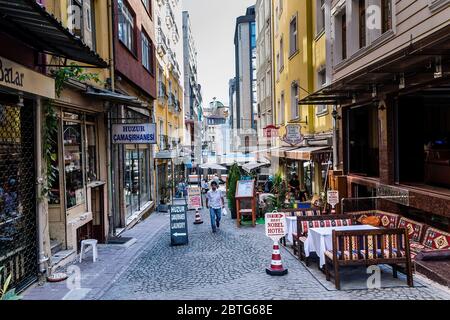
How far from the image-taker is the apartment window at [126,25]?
15242 millimetres

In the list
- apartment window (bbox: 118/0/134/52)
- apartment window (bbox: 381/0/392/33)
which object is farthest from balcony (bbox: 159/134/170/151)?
apartment window (bbox: 381/0/392/33)

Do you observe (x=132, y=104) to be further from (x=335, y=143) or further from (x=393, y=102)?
(x=335, y=143)

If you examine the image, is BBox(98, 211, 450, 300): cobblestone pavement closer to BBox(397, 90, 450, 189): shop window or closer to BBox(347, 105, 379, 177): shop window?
BBox(397, 90, 450, 189): shop window

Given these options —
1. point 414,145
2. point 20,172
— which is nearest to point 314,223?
point 414,145

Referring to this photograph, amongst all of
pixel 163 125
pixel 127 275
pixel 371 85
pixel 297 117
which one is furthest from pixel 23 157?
pixel 163 125

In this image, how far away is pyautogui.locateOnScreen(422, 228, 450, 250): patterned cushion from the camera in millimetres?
8211

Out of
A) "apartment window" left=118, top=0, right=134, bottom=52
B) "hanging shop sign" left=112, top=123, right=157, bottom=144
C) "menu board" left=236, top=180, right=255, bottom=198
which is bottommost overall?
"menu board" left=236, top=180, right=255, bottom=198

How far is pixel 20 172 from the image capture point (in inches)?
301

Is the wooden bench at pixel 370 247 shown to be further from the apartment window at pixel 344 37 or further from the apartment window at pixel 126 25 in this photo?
the apartment window at pixel 126 25

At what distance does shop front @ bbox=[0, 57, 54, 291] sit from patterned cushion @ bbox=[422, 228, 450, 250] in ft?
23.4

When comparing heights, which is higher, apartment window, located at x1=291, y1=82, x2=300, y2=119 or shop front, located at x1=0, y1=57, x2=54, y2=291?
apartment window, located at x1=291, y1=82, x2=300, y2=119

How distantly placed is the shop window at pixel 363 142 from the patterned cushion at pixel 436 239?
17.6 ft

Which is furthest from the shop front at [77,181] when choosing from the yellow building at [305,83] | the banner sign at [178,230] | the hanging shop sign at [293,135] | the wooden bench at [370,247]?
the hanging shop sign at [293,135]

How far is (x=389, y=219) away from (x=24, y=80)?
811 centimetres
